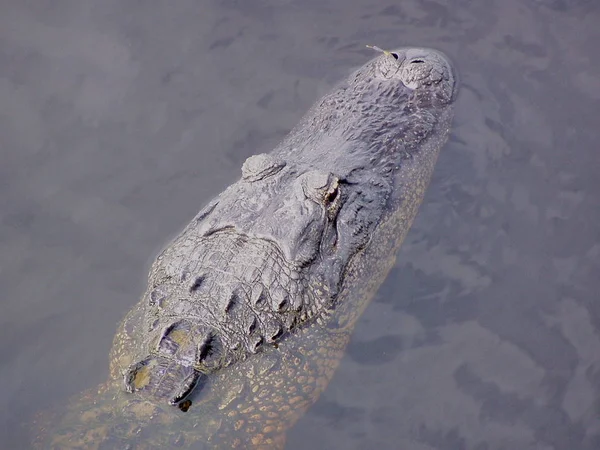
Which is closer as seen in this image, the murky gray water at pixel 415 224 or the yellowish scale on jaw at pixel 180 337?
the yellowish scale on jaw at pixel 180 337

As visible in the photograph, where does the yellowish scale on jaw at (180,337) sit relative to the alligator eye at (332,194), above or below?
below

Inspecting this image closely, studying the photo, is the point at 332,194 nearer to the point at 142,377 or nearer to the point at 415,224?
the point at 415,224

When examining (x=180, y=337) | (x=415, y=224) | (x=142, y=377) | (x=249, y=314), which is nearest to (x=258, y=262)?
(x=249, y=314)

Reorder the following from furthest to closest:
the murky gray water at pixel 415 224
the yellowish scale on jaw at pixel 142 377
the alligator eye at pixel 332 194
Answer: the murky gray water at pixel 415 224
the alligator eye at pixel 332 194
the yellowish scale on jaw at pixel 142 377

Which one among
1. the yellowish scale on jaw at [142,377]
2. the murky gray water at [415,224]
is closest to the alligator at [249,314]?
the yellowish scale on jaw at [142,377]

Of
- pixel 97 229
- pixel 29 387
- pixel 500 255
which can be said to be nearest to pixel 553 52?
pixel 500 255

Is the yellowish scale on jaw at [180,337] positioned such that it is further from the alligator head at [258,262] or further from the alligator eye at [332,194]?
the alligator eye at [332,194]

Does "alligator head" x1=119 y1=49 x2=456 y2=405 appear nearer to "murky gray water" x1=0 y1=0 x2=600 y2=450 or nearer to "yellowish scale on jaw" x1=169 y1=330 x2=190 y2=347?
"yellowish scale on jaw" x1=169 y1=330 x2=190 y2=347
